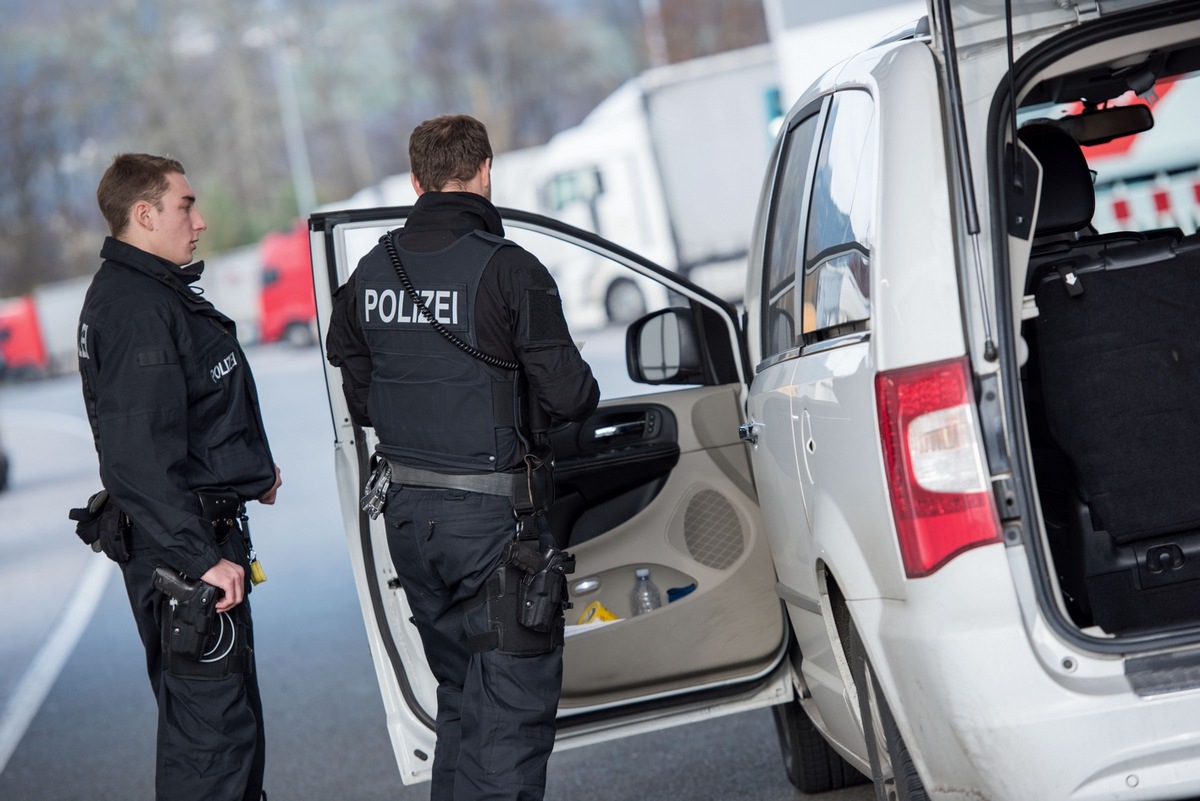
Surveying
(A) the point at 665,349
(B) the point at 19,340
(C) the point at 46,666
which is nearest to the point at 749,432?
(A) the point at 665,349

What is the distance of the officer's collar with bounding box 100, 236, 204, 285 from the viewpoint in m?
3.61

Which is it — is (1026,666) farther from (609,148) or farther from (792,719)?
(609,148)

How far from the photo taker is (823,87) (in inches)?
137

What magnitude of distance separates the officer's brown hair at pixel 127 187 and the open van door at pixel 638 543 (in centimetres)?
42

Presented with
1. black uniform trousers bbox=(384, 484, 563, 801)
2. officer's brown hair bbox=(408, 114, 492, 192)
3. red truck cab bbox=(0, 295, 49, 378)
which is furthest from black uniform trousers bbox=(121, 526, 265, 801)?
red truck cab bbox=(0, 295, 49, 378)

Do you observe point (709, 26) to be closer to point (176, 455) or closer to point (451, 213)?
point (451, 213)

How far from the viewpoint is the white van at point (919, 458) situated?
2484mm

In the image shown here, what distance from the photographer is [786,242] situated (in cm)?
364

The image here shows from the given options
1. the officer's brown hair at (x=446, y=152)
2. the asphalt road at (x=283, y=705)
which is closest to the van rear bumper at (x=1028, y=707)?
the officer's brown hair at (x=446, y=152)

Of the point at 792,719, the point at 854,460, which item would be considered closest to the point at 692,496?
the point at 792,719

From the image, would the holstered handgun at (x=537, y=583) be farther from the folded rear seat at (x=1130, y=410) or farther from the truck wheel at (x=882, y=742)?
the folded rear seat at (x=1130, y=410)

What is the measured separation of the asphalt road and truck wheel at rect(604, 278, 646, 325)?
437cm

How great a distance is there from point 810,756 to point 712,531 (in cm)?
76

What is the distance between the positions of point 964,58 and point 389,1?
4884 centimetres
